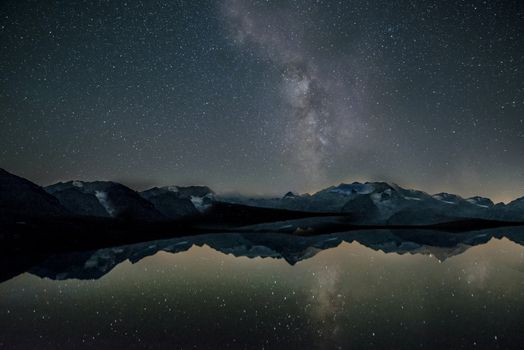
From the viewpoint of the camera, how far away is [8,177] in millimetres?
169750

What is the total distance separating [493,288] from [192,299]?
12789 mm

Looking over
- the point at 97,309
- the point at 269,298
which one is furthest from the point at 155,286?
the point at 269,298

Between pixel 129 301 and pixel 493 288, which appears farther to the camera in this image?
pixel 493 288

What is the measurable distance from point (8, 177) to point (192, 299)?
193 meters

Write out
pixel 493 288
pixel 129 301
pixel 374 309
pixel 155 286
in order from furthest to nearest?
pixel 155 286 → pixel 493 288 → pixel 129 301 → pixel 374 309

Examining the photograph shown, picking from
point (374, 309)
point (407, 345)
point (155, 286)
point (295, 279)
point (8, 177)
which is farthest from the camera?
point (8, 177)

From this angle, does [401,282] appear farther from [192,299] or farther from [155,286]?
[155,286]

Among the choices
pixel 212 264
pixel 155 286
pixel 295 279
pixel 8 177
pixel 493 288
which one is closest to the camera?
pixel 493 288

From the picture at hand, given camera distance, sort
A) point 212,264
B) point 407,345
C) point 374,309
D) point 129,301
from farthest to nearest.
A: 1. point 212,264
2. point 129,301
3. point 374,309
4. point 407,345

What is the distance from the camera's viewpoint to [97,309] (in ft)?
42.7

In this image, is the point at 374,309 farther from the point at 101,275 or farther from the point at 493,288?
the point at 101,275

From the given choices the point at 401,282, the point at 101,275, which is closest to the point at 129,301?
the point at 101,275

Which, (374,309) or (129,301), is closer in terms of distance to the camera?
(374,309)

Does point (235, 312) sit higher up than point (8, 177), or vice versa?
point (8, 177)
